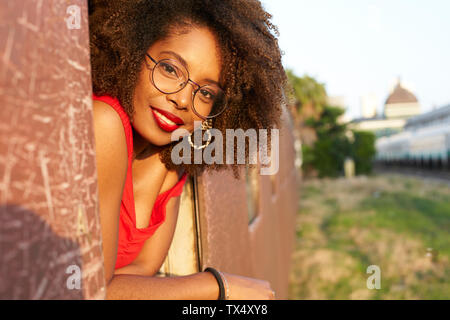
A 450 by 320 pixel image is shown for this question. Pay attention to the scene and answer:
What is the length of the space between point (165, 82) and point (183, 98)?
8 cm

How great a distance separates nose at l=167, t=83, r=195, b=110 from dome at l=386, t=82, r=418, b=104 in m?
90.2

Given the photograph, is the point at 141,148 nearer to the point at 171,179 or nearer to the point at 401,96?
the point at 171,179

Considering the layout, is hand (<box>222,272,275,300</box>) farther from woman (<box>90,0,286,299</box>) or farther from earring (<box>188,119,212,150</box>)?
earring (<box>188,119,212,150</box>)

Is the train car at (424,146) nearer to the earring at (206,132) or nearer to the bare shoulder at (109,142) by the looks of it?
the earring at (206,132)

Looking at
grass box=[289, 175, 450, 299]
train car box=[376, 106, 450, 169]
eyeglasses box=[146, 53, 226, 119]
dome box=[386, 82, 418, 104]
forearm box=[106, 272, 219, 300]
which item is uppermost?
dome box=[386, 82, 418, 104]

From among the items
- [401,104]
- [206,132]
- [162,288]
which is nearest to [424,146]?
[206,132]

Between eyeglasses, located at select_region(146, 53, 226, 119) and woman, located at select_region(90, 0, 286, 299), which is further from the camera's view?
eyeglasses, located at select_region(146, 53, 226, 119)

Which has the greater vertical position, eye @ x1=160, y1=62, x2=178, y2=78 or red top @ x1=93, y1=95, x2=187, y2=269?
eye @ x1=160, y1=62, x2=178, y2=78

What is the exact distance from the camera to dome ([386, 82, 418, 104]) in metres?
85.6

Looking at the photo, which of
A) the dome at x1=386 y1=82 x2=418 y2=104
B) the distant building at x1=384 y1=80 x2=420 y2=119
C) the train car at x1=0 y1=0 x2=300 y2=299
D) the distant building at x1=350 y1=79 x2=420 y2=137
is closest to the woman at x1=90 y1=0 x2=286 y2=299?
the train car at x1=0 y1=0 x2=300 y2=299

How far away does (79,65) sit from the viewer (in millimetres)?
762
